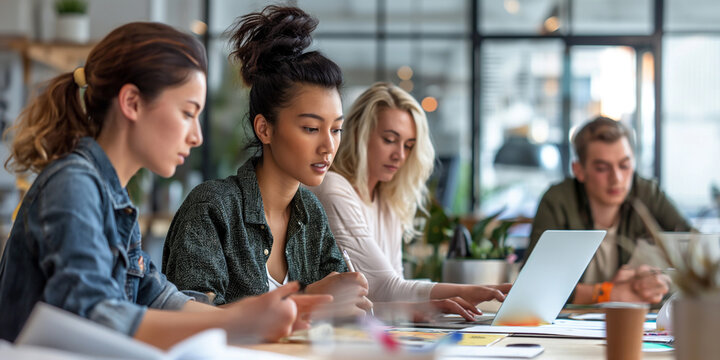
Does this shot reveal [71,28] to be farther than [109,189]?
Yes

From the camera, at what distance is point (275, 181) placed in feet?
6.30

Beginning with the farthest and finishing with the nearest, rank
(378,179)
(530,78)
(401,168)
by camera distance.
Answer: (530,78)
(401,168)
(378,179)

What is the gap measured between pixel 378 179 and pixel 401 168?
132 millimetres

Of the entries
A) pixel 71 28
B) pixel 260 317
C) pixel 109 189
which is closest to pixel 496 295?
pixel 260 317

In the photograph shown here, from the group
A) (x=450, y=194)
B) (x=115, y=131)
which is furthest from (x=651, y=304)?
(x=450, y=194)

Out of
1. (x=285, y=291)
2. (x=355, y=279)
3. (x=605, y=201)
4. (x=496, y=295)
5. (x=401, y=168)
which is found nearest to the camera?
(x=285, y=291)

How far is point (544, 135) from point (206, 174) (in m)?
2.68

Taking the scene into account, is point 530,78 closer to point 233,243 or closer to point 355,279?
point 233,243

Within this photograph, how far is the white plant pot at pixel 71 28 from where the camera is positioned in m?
5.80

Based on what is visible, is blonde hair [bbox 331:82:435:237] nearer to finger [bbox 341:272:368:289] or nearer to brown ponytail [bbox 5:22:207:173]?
finger [bbox 341:272:368:289]

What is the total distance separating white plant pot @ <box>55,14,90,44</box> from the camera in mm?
5801

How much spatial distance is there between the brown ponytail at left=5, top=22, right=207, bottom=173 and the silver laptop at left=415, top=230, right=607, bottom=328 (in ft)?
2.22

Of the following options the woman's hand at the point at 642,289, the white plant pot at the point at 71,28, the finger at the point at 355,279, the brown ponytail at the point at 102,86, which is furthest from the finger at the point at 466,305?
the white plant pot at the point at 71,28

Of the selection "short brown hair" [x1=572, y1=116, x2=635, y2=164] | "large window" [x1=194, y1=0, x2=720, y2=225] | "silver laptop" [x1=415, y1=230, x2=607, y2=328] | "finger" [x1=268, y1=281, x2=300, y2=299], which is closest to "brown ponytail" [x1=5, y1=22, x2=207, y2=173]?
"finger" [x1=268, y1=281, x2=300, y2=299]
